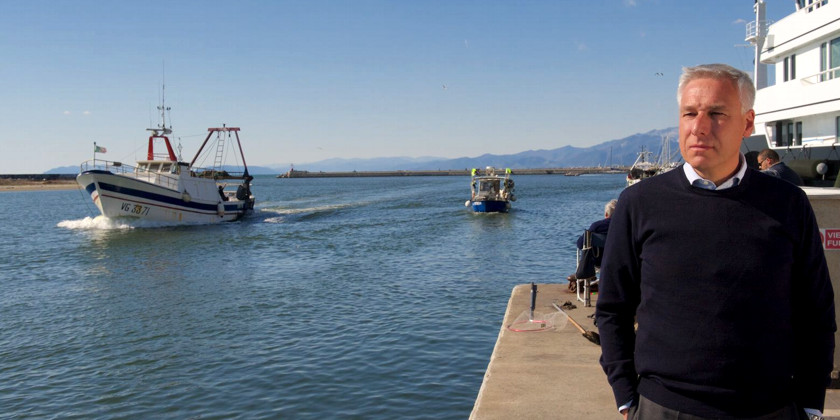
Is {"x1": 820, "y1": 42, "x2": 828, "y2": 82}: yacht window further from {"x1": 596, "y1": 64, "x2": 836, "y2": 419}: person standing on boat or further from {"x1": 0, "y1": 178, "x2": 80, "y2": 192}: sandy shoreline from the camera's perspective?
{"x1": 0, "y1": 178, "x2": 80, "y2": 192}: sandy shoreline

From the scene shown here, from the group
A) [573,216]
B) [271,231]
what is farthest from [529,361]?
[573,216]

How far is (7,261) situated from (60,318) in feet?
43.8

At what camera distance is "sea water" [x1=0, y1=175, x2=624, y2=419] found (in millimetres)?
9352

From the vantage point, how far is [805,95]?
61.9 feet

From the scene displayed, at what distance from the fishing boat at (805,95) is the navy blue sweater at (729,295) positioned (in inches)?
666

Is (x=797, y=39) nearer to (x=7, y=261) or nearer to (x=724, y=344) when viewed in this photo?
(x=724, y=344)

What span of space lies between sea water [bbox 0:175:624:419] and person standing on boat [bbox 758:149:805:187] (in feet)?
15.7

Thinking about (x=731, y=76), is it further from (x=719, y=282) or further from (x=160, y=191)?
(x=160, y=191)

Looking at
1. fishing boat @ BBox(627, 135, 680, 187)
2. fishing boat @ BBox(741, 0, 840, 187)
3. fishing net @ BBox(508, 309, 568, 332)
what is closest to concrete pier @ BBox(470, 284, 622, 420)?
fishing net @ BBox(508, 309, 568, 332)

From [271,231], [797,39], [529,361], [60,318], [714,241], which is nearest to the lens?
[714,241]

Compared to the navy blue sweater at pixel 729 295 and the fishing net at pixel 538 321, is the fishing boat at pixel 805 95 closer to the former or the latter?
the fishing net at pixel 538 321

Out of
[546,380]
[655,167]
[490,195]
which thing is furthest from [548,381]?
[655,167]

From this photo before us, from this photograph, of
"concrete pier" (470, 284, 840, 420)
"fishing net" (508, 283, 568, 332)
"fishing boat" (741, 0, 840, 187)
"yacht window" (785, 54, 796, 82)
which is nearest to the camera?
"concrete pier" (470, 284, 840, 420)

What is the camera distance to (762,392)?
261 centimetres
